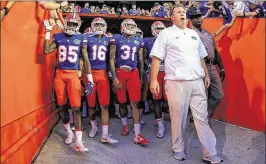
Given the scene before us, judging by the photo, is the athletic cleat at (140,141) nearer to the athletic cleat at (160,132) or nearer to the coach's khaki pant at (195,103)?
the athletic cleat at (160,132)

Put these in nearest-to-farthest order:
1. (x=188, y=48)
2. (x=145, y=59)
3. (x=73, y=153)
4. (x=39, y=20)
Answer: (x=188, y=48) < (x=73, y=153) < (x=39, y=20) < (x=145, y=59)

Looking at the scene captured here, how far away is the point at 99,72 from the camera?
438 centimetres

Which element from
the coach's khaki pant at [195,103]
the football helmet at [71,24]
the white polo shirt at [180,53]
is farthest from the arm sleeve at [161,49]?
the football helmet at [71,24]

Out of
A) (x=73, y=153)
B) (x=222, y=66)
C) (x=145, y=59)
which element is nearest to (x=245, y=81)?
(x=222, y=66)

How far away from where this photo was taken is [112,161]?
142 inches

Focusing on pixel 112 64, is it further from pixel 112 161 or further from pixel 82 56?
pixel 112 161

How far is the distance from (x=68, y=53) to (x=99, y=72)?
1.86 feet

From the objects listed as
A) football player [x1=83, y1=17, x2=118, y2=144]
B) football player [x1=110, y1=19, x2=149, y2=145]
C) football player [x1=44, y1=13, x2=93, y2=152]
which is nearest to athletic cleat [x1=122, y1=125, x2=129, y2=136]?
football player [x1=110, y1=19, x2=149, y2=145]

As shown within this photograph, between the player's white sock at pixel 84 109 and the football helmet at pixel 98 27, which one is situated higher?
the football helmet at pixel 98 27

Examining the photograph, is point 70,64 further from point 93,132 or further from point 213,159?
point 213,159

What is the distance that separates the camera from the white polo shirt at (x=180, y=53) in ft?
11.4

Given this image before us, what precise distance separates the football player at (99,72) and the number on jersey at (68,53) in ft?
1.07

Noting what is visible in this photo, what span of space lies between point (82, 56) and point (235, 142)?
216cm

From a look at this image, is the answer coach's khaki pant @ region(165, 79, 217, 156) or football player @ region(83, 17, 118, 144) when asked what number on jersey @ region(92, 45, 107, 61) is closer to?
football player @ region(83, 17, 118, 144)
